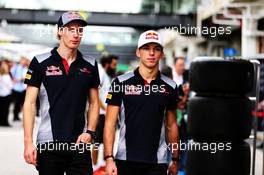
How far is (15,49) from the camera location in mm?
25656

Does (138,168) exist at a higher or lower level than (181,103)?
lower

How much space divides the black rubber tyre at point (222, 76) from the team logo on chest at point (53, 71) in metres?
0.98

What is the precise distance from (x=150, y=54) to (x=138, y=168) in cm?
80

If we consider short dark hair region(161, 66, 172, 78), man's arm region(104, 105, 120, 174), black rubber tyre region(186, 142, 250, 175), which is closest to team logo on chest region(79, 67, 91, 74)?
man's arm region(104, 105, 120, 174)

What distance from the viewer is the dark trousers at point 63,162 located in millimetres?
4879

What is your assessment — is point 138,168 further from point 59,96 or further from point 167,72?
point 167,72

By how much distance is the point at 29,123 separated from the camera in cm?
492

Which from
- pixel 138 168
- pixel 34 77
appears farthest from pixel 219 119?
pixel 34 77

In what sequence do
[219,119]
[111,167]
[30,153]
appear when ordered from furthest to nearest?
[111,167]
[30,153]
[219,119]

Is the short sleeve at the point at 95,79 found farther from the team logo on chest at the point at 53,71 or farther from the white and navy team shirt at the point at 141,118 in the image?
the team logo on chest at the point at 53,71

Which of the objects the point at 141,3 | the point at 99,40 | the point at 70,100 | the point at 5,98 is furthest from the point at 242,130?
the point at 99,40

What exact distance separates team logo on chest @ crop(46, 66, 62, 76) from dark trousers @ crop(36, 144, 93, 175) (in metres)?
0.53

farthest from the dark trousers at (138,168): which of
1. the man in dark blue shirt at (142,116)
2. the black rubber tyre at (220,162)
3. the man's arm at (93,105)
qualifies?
the black rubber tyre at (220,162)

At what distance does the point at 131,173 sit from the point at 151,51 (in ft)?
2.81
